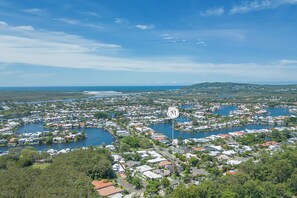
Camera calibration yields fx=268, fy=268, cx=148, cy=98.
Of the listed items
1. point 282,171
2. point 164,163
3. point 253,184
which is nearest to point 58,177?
point 164,163

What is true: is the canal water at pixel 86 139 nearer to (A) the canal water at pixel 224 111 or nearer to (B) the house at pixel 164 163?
(B) the house at pixel 164 163

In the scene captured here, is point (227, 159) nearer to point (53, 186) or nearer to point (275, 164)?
point (275, 164)

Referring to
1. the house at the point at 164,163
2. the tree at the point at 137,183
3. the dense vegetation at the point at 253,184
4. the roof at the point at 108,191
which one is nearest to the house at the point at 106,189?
the roof at the point at 108,191

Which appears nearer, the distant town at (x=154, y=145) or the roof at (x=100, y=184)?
the roof at (x=100, y=184)

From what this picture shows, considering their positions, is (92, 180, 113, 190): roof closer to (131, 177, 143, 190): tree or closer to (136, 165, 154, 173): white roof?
(131, 177, 143, 190): tree

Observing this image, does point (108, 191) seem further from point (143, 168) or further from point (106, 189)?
point (143, 168)
